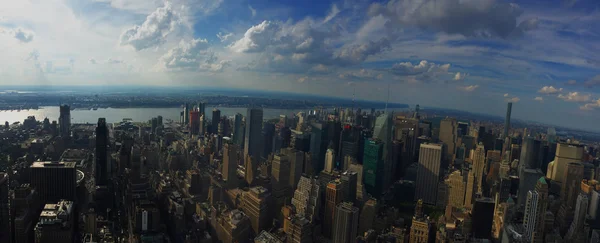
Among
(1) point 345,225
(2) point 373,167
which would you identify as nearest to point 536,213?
(1) point 345,225

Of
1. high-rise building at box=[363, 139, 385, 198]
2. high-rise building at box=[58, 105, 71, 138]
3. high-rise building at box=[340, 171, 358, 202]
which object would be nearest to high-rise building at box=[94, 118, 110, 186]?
high-rise building at box=[58, 105, 71, 138]

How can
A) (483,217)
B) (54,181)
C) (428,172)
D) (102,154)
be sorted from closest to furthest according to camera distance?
(483,217) < (54,181) < (428,172) < (102,154)

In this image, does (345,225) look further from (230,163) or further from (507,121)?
(507,121)

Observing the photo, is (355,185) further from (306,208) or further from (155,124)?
(155,124)

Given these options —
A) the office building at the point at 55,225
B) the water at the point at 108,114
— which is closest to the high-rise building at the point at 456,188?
the water at the point at 108,114

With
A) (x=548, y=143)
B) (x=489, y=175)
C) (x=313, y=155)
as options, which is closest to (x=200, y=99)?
(x=313, y=155)

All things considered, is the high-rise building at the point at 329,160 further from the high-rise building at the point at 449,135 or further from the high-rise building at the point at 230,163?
the high-rise building at the point at 449,135
